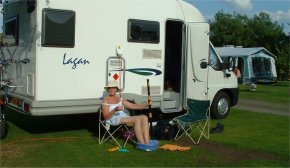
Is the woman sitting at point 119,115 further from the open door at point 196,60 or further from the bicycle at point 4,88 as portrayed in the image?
the open door at point 196,60

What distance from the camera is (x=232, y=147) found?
7.69m

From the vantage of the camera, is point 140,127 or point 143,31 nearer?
point 140,127

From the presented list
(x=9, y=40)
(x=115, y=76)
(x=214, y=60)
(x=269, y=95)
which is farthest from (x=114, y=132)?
(x=269, y=95)

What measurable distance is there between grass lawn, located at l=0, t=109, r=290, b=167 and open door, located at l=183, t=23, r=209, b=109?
105 cm

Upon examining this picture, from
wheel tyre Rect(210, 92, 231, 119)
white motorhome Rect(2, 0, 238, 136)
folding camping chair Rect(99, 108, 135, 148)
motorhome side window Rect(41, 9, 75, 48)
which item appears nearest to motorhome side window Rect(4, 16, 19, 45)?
white motorhome Rect(2, 0, 238, 136)

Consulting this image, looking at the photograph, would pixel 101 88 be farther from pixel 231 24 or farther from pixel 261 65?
pixel 231 24

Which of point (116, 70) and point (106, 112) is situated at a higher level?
point (116, 70)

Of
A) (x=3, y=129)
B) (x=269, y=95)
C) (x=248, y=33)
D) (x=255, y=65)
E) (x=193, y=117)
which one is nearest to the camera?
(x=3, y=129)

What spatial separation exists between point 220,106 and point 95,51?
169 inches

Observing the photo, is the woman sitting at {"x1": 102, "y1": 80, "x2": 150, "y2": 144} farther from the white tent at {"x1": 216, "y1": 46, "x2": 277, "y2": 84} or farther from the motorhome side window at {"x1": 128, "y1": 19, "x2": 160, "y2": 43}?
the white tent at {"x1": 216, "y1": 46, "x2": 277, "y2": 84}

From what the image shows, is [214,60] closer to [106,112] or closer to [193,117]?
[193,117]

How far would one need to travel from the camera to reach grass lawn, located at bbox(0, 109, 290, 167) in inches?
259

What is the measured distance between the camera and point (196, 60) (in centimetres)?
942

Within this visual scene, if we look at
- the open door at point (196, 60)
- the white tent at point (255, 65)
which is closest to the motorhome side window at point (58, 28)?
the open door at point (196, 60)
